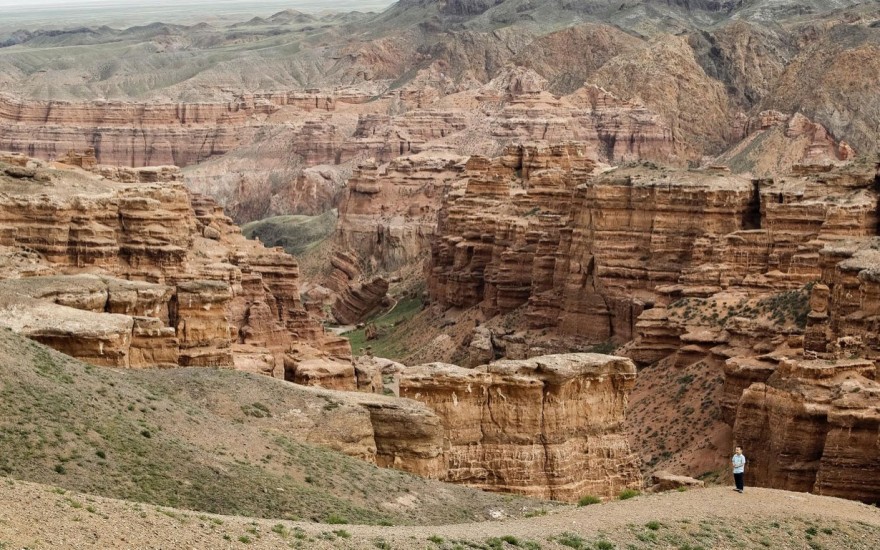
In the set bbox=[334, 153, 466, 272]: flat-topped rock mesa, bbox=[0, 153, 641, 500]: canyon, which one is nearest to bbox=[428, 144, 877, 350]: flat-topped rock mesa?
bbox=[0, 153, 641, 500]: canyon

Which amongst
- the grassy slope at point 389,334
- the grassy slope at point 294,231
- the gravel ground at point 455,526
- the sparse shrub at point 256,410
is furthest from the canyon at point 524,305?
the grassy slope at point 294,231

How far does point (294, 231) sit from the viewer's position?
155000mm

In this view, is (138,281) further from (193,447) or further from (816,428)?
(193,447)

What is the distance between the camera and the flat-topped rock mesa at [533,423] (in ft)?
143

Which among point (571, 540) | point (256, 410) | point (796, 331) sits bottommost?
point (796, 331)

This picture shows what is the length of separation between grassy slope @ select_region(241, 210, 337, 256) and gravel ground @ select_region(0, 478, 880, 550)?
349 ft

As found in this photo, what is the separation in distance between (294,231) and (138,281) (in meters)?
96.6

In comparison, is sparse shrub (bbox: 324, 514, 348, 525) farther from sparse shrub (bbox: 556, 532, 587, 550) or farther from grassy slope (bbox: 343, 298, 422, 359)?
grassy slope (bbox: 343, 298, 422, 359)

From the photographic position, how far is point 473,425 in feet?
144

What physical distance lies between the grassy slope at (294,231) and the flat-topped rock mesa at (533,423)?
326ft

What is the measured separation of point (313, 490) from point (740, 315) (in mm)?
33063

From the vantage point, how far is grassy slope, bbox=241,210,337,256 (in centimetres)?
14950

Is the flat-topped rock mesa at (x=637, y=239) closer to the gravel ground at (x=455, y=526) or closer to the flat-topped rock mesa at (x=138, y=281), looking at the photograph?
the flat-topped rock mesa at (x=138, y=281)

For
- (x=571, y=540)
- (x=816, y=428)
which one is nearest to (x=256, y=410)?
(x=571, y=540)
